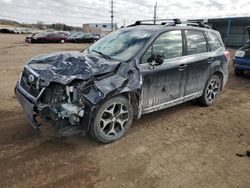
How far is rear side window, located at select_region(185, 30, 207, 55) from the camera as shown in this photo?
525cm

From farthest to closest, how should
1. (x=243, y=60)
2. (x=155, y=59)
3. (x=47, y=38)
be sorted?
(x=47, y=38) → (x=243, y=60) → (x=155, y=59)

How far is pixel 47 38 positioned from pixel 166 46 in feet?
100

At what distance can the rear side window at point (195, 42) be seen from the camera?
5250 mm

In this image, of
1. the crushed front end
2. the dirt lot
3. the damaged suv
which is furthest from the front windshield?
the dirt lot

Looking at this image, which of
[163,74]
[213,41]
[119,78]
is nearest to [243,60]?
[213,41]

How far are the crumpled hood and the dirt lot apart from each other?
1102mm

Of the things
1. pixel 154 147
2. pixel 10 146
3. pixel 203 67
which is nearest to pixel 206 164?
pixel 154 147

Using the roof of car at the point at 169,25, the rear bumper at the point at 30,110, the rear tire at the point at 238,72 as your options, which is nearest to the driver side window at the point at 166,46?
the roof of car at the point at 169,25

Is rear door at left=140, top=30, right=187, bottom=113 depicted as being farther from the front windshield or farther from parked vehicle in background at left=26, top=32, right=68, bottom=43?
parked vehicle in background at left=26, top=32, right=68, bottom=43

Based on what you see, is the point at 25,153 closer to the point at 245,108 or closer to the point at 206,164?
the point at 206,164

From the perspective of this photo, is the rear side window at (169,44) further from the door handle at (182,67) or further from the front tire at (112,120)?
the front tire at (112,120)

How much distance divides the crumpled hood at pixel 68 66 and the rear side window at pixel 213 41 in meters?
2.71

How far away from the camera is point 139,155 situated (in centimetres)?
381

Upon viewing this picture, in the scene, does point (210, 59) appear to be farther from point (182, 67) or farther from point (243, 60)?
point (243, 60)
